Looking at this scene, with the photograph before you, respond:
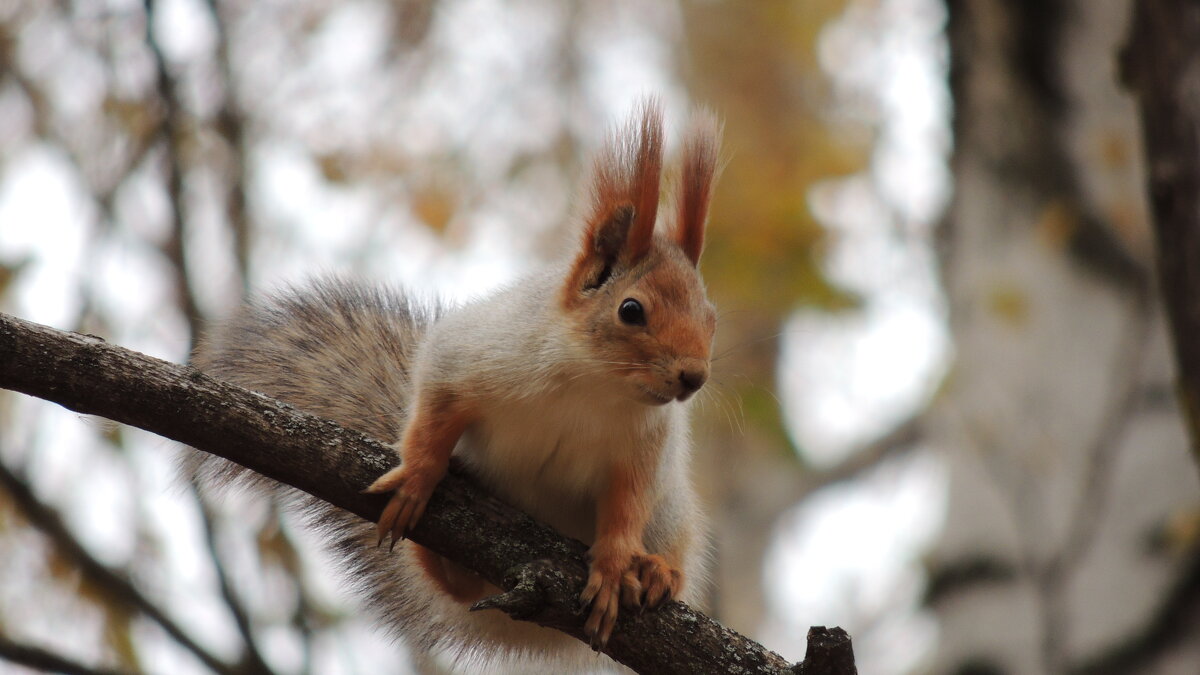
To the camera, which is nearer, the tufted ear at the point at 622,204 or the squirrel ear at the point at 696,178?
the tufted ear at the point at 622,204

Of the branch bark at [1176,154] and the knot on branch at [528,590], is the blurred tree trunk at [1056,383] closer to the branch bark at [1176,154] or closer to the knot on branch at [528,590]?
the branch bark at [1176,154]

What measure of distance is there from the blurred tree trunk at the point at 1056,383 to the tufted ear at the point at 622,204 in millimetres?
1659

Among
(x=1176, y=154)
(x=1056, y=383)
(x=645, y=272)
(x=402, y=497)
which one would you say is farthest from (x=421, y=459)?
(x=1056, y=383)

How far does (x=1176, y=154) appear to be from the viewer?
9.60ft

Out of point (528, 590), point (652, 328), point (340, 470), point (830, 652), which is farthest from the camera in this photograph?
point (652, 328)

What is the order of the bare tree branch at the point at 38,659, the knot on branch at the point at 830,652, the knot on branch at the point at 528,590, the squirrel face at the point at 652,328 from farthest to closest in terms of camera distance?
the squirrel face at the point at 652,328
the bare tree branch at the point at 38,659
the knot on branch at the point at 528,590
the knot on branch at the point at 830,652

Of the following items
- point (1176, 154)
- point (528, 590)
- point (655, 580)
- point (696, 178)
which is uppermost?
point (1176, 154)

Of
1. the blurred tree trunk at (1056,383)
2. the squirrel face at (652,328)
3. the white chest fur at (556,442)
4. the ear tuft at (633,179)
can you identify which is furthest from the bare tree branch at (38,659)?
the blurred tree trunk at (1056,383)

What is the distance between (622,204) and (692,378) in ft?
2.23

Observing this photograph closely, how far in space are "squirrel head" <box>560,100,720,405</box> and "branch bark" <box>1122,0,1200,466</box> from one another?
1.20 meters

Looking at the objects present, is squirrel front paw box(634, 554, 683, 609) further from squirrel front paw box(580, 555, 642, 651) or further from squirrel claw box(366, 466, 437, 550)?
squirrel claw box(366, 466, 437, 550)

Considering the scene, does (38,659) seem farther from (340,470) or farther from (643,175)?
(643,175)

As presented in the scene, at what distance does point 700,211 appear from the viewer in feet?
10.5

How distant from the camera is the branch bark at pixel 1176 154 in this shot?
286 cm
